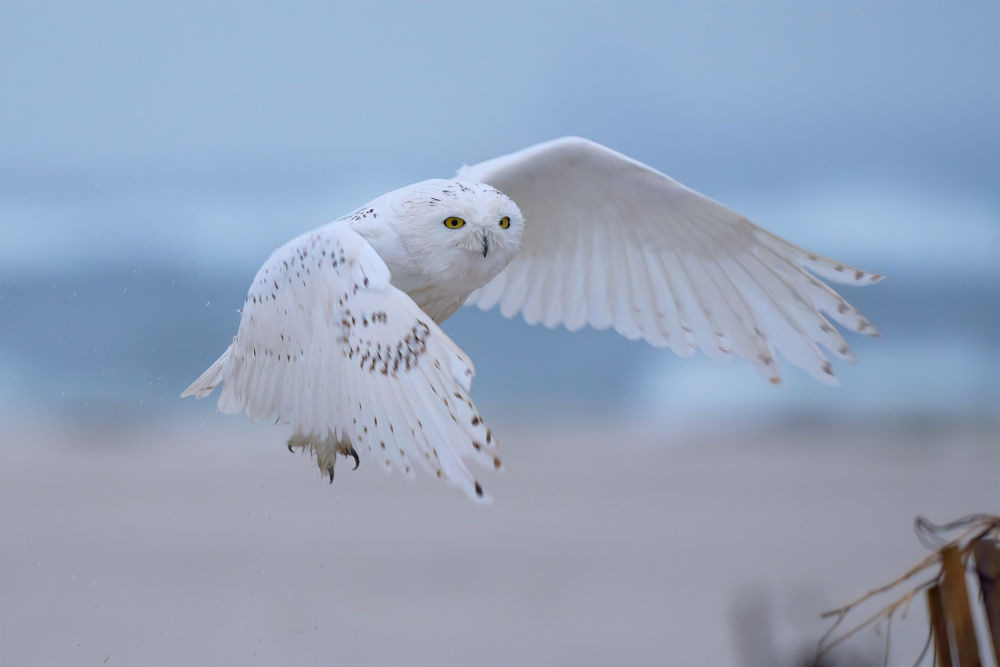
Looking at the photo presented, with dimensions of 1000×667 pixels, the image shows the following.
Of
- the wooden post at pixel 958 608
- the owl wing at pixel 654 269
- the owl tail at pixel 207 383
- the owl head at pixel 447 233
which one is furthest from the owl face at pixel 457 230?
the wooden post at pixel 958 608

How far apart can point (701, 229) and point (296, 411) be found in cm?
89

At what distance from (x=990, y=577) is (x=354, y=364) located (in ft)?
2.56

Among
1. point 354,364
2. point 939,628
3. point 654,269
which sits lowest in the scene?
point 939,628

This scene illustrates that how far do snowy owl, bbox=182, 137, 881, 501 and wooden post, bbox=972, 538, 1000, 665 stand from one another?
0.48 metres

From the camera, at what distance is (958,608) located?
0.77 m

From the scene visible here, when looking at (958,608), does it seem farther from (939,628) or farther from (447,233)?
(447,233)

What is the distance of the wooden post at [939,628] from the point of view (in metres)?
0.81

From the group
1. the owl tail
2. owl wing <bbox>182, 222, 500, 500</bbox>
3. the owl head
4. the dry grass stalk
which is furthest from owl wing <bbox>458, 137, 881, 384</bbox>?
the dry grass stalk

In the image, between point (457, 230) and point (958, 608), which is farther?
point (457, 230)

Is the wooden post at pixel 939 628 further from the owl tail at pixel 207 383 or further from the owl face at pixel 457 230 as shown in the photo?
the owl tail at pixel 207 383

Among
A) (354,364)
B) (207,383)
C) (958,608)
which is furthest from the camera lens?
(207,383)

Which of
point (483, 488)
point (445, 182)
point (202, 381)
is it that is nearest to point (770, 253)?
point (445, 182)

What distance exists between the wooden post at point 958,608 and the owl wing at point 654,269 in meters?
0.80

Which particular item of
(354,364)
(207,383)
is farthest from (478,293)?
(354,364)
